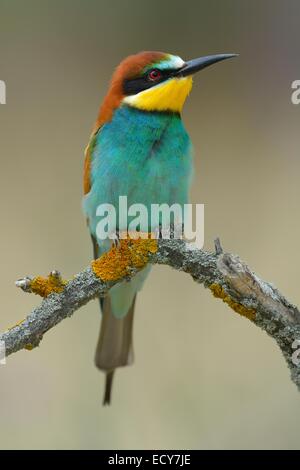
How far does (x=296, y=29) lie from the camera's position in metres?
3.57

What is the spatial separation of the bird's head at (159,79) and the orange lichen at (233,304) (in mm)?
722

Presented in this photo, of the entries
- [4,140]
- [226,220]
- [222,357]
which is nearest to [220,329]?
[222,357]

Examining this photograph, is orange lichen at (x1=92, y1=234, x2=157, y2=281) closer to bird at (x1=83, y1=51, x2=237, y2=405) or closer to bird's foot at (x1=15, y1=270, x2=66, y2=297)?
bird's foot at (x1=15, y1=270, x2=66, y2=297)

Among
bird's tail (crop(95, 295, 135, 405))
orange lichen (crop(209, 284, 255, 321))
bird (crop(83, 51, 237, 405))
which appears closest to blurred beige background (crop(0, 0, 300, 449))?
bird's tail (crop(95, 295, 135, 405))

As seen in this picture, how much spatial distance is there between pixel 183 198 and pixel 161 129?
24 cm

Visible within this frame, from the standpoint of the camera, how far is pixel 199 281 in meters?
2.13

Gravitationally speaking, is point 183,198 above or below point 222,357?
above

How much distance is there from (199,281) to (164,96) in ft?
2.28

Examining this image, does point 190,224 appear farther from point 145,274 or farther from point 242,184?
point 242,184

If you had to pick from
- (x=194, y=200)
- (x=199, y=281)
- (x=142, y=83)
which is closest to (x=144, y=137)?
(x=142, y=83)

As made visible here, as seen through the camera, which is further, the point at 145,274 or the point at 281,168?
the point at 281,168

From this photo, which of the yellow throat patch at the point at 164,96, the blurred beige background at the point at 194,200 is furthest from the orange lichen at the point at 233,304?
the blurred beige background at the point at 194,200

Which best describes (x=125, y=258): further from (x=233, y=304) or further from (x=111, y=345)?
(x=111, y=345)

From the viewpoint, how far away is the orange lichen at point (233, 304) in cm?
205
